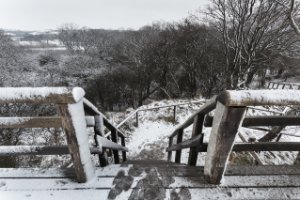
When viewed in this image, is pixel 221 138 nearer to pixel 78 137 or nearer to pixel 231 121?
pixel 231 121

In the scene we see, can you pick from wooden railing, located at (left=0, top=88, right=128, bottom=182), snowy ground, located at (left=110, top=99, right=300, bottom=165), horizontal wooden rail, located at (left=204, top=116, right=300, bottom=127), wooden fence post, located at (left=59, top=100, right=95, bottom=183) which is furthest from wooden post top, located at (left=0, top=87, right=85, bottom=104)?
snowy ground, located at (left=110, top=99, right=300, bottom=165)

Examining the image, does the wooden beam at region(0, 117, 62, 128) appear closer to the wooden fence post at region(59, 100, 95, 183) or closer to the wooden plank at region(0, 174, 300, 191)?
the wooden fence post at region(59, 100, 95, 183)

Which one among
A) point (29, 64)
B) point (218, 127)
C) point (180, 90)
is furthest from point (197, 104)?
point (29, 64)

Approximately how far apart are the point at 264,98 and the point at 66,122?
155 centimetres

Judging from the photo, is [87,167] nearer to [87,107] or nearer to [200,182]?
[87,107]

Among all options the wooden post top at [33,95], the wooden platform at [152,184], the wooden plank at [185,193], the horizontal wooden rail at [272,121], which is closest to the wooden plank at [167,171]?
the wooden platform at [152,184]

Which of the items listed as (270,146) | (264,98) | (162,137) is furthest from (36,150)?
(162,137)

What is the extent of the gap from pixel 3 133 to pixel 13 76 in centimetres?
811

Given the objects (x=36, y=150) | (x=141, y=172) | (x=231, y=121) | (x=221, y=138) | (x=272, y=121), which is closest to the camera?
(x=231, y=121)

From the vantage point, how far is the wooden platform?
1.96 m

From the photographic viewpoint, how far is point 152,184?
2104mm

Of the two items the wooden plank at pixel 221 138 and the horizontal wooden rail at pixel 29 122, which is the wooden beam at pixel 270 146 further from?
the horizontal wooden rail at pixel 29 122

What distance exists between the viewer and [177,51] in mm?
19547

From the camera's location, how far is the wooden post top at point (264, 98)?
1.39m
